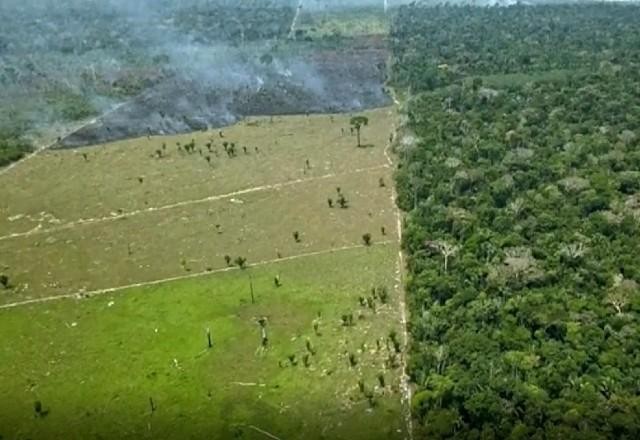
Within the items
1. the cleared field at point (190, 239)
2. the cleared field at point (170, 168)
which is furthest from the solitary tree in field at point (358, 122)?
the cleared field at point (190, 239)

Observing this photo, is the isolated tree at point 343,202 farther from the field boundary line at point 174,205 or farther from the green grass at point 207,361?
the green grass at point 207,361

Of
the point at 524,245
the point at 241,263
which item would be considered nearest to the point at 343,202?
the point at 241,263

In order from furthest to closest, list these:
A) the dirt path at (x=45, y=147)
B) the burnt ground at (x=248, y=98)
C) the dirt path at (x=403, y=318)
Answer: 1. the burnt ground at (x=248, y=98)
2. the dirt path at (x=45, y=147)
3. the dirt path at (x=403, y=318)

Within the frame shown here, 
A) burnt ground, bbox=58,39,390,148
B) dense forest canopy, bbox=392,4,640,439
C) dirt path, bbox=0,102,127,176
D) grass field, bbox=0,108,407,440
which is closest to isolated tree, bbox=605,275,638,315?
dense forest canopy, bbox=392,4,640,439

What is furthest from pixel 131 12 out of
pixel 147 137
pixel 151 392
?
pixel 151 392

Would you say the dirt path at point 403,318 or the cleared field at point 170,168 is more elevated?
the dirt path at point 403,318

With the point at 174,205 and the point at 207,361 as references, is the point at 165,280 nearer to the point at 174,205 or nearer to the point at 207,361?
the point at 207,361

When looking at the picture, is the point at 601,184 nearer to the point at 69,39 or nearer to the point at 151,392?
the point at 151,392
